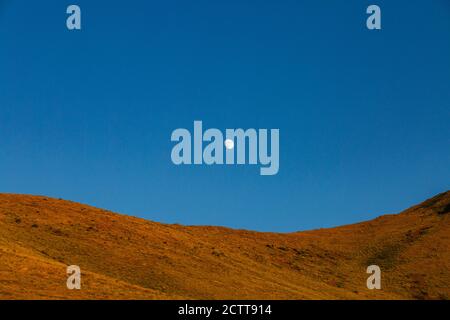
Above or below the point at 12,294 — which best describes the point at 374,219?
above

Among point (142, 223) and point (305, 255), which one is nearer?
point (142, 223)

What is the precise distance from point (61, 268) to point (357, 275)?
87.5 feet

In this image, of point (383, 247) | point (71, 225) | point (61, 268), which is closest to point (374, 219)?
point (383, 247)

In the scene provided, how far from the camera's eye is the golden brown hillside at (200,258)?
2939cm

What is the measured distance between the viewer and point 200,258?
129 ft

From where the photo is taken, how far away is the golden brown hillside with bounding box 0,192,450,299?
96.4ft

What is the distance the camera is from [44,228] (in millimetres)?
38812
